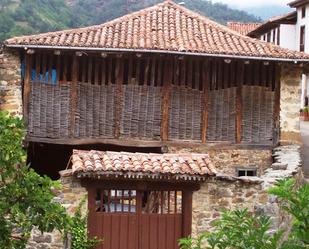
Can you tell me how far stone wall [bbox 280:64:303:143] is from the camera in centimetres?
→ 1376

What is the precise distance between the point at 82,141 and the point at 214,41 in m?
3.65

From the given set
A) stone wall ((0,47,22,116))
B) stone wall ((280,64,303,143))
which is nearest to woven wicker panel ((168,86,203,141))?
stone wall ((280,64,303,143))

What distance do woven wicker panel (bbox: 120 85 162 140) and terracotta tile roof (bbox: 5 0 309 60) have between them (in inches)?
41.1

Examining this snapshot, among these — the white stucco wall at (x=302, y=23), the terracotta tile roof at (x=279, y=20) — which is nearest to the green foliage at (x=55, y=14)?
the terracotta tile roof at (x=279, y=20)

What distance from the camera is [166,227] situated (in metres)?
10.8

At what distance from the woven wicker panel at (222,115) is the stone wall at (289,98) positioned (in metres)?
1.14

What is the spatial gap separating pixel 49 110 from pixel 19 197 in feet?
24.5

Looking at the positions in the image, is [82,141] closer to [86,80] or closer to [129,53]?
[86,80]

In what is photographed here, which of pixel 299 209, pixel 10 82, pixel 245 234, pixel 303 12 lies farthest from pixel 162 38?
pixel 303 12

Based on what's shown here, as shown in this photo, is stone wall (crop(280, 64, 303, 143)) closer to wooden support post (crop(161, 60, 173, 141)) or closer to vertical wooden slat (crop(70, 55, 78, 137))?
A: wooden support post (crop(161, 60, 173, 141))

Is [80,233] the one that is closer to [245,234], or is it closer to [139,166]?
[139,166]

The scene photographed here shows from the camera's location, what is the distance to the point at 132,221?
10.6 metres

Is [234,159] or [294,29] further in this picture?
[294,29]

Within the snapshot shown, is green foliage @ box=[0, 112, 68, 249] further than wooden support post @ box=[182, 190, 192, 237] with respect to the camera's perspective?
No
